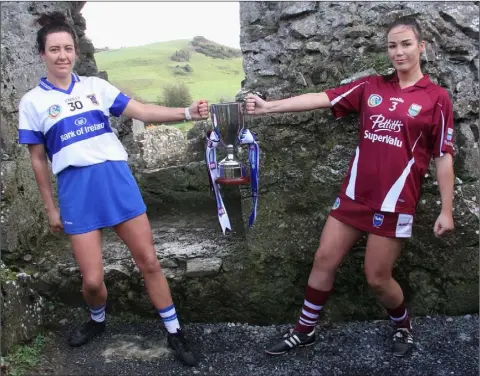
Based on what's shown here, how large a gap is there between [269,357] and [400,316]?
80 centimetres

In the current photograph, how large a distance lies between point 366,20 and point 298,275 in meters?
1.72

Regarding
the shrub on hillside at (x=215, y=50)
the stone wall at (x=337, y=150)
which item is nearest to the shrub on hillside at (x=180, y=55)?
the shrub on hillside at (x=215, y=50)

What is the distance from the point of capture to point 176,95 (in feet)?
35.0

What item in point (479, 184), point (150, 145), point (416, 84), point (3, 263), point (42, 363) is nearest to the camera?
point (416, 84)

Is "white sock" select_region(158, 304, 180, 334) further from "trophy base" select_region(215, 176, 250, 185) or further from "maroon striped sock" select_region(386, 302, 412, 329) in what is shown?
"maroon striped sock" select_region(386, 302, 412, 329)

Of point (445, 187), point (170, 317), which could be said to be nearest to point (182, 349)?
point (170, 317)

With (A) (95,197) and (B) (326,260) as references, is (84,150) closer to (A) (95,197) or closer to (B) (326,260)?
(A) (95,197)

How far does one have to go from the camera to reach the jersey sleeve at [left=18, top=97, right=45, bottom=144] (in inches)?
107

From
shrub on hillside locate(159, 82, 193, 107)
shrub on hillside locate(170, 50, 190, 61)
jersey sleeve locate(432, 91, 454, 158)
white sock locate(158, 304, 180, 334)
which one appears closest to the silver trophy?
white sock locate(158, 304, 180, 334)

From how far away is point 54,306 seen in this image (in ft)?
11.8

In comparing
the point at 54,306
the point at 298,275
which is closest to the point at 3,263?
the point at 54,306

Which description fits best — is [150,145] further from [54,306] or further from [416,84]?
[416,84]

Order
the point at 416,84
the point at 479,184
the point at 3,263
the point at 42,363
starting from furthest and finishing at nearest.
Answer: the point at 3,263 < the point at 479,184 < the point at 42,363 < the point at 416,84

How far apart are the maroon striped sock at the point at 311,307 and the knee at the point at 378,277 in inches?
10.5
